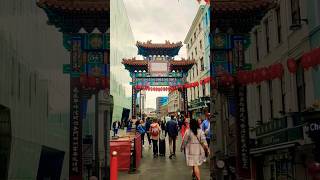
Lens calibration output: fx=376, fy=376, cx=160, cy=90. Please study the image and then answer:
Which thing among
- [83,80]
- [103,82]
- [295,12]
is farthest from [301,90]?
[83,80]

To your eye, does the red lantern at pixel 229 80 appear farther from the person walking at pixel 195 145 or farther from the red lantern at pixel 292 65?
the person walking at pixel 195 145

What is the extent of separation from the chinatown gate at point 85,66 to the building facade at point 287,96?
121 centimetres

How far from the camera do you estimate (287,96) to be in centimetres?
233

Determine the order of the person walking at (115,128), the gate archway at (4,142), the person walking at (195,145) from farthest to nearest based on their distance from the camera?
the person walking at (195,145) < the person walking at (115,128) < the gate archway at (4,142)

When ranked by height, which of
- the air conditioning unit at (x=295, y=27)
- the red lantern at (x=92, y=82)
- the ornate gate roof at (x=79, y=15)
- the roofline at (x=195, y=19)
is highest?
the roofline at (x=195, y=19)

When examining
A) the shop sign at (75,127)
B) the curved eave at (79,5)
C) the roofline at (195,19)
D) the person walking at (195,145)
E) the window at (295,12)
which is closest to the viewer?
the window at (295,12)

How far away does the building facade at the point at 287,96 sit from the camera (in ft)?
6.94

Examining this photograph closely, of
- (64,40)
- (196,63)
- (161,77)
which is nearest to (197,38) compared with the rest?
(196,63)

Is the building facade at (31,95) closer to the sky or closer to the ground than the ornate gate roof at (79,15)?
closer to the ground

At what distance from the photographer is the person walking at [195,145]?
561 centimetres

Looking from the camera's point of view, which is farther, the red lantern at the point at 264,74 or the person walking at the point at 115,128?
the person walking at the point at 115,128

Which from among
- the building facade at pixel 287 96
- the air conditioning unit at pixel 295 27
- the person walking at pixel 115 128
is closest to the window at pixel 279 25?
the building facade at pixel 287 96

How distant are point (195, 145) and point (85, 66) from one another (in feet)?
10.9

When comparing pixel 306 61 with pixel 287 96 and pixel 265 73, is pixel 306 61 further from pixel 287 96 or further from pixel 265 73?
pixel 265 73
